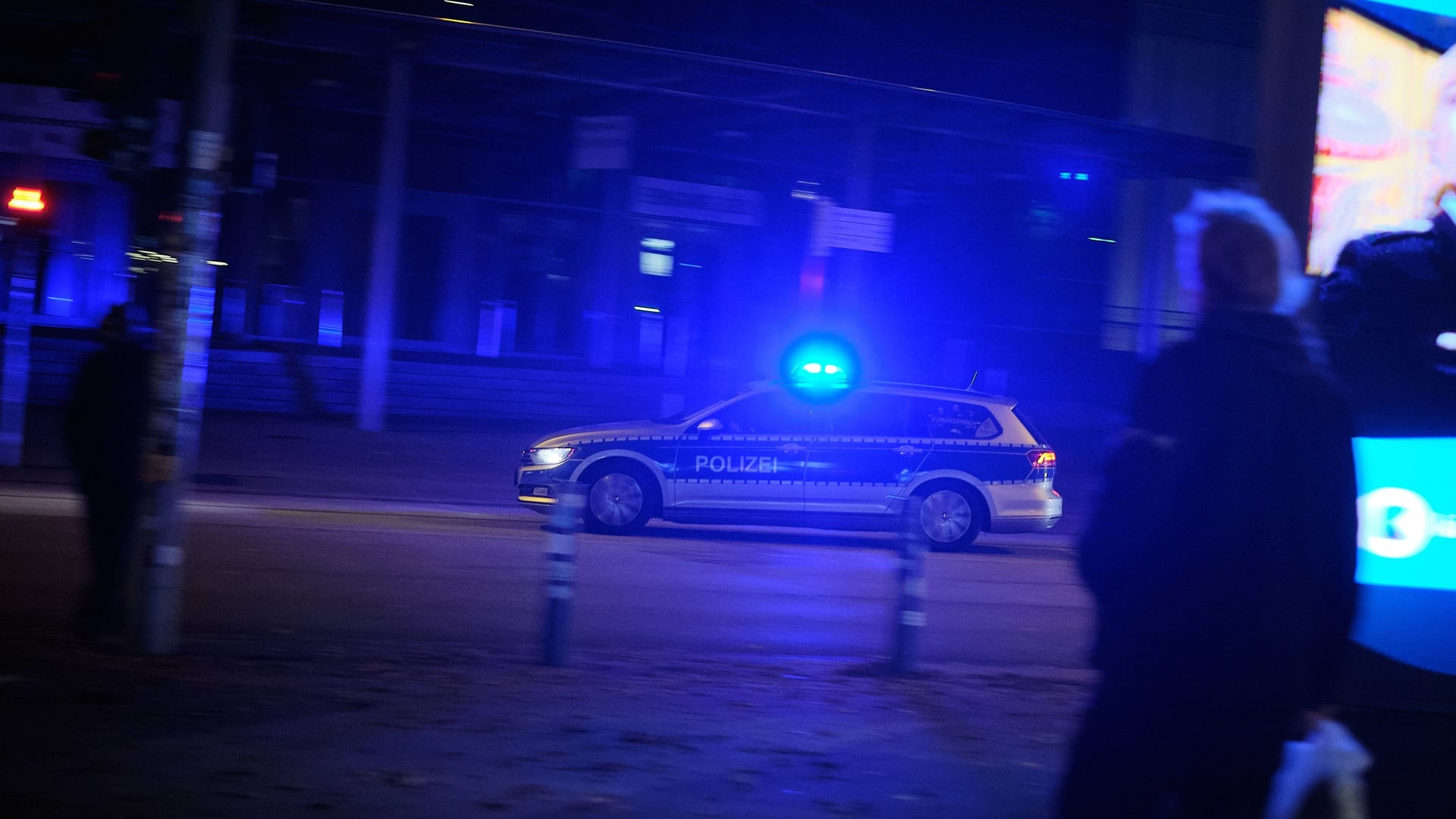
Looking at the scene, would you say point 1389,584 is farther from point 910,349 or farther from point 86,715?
point 910,349

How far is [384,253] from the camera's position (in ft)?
74.5

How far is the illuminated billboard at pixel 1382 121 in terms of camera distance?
15.5 feet

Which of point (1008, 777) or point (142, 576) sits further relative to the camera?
point (142, 576)

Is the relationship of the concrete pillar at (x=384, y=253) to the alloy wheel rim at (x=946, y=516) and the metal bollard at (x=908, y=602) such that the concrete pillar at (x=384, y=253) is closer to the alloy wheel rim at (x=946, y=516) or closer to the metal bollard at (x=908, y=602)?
the alloy wheel rim at (x=946, y=516)

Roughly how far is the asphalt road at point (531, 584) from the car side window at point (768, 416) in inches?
48.1

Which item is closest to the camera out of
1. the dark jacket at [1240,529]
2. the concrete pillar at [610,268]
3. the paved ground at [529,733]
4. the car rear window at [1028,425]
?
the dark jacket at [1240,529]

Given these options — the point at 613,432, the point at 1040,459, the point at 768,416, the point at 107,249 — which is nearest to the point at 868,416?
the point at 768,416

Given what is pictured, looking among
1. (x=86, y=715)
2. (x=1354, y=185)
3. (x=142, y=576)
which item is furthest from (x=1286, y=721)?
(x=142, y=576)

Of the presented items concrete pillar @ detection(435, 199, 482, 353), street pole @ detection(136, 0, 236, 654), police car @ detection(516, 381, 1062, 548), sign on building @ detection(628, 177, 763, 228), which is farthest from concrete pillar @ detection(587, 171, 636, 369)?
street pole @ detection(136, 0, 236, 654)

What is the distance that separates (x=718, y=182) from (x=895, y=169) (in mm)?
3933

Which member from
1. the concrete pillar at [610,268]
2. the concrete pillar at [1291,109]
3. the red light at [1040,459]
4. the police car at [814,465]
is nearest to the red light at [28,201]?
the police car at [814,465]

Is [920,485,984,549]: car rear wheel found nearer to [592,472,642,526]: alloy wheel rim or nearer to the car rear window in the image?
the car rear window

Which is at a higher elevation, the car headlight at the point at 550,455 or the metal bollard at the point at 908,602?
the car headlight at the point at 550,455

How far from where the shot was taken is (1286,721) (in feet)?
9.27
